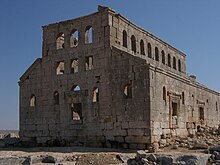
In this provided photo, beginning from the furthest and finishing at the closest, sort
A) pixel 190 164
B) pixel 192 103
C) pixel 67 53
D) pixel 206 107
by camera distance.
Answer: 1. pixel 206 107
2. pixel 192 103
3. pixel 67 53
4. pixel 190 164

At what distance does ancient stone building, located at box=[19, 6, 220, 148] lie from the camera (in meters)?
19.1

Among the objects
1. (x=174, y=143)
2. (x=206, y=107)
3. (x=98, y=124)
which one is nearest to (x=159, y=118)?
(x=174, y=143)

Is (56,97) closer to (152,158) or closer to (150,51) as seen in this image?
(150,51)

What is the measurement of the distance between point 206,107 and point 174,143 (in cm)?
990

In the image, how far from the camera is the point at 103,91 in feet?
66.6

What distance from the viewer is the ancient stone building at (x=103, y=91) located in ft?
62.6

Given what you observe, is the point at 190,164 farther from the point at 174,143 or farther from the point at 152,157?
the point at 174,143

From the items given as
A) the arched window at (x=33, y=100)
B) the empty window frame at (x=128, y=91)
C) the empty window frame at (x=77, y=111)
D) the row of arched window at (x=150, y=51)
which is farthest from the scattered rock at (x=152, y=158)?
the arched window at (x=33, y=100)

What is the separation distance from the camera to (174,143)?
1973 cm

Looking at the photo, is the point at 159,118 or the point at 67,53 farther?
the point at 67,53

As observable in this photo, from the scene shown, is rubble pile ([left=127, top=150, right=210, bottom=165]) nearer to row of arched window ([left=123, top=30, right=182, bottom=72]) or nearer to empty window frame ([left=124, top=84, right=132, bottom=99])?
empty window frame ([left=124, top=84, right=132, bottom=99])

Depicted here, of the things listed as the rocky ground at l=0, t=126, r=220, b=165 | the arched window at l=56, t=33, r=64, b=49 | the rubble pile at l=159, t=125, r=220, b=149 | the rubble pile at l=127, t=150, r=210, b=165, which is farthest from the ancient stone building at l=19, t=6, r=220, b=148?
the rubble pile at l=127, t=150, r=210, b=165

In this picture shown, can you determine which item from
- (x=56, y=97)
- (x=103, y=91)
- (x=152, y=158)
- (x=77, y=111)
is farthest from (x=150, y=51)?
(x=152, y=158)

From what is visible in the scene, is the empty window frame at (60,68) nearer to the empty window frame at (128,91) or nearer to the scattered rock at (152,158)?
the empty window frame at (128,91)
